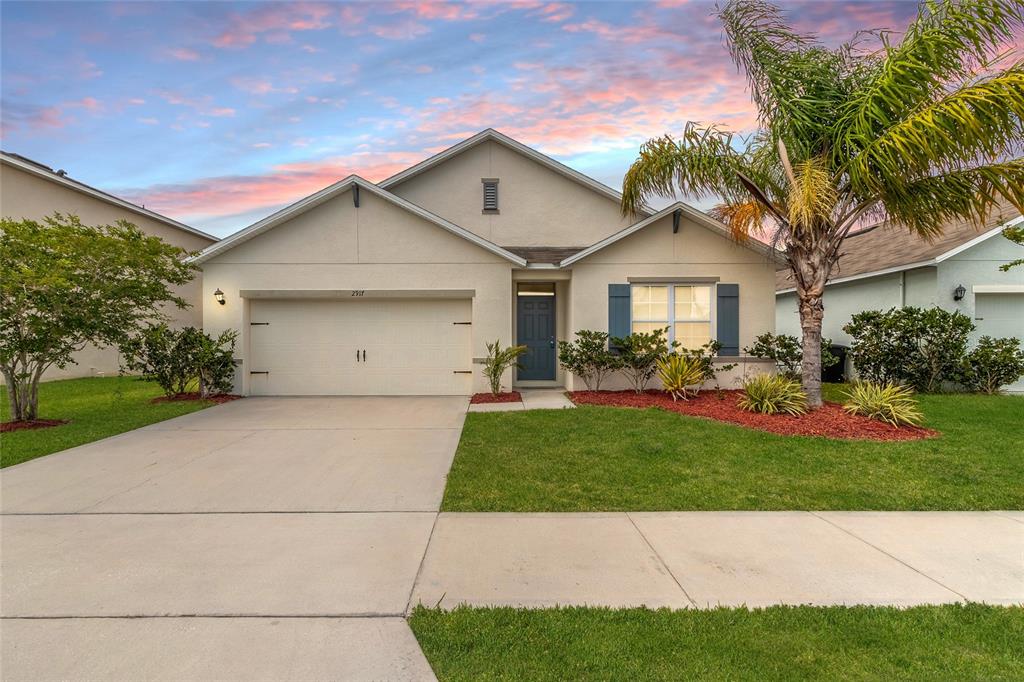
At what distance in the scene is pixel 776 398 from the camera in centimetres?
827

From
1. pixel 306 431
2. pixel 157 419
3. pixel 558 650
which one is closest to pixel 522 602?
pixel 558 650

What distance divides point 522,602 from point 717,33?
10.1 m

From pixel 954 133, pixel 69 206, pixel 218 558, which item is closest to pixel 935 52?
pixel 954 133

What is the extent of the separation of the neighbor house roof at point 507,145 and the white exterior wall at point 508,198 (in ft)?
0.51

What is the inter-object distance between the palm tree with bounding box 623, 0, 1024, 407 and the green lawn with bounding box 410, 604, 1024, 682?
6.48 metres

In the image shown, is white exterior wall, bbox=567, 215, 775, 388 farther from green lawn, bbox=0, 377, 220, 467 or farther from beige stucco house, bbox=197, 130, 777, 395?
green lawn, bbox=0, 377, 220, 467

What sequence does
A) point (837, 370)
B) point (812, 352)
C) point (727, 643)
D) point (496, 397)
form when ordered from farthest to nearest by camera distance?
1. point (837, 370)
2. point (496, 397)
3. point (812, 352)
4. point (727, 643)

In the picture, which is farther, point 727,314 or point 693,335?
point 693,335

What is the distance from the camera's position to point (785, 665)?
93.0 inches

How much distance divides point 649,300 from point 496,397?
4242mm

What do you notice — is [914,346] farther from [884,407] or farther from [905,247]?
[884,407]

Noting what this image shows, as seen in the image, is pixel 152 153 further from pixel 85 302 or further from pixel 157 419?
pixel 157 419

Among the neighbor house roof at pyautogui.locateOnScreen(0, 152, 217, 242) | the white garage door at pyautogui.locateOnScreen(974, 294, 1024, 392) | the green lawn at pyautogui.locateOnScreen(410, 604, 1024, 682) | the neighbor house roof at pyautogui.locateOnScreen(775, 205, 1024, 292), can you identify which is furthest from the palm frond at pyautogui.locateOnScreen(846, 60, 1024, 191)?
the neighbor house roof at pyautogui.locateOnScreen(0, 152, 217, 242)

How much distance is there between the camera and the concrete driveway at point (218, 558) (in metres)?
2.51
